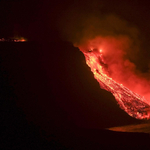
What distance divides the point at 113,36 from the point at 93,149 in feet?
54.6

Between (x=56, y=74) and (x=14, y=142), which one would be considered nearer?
(x=14, y=142)

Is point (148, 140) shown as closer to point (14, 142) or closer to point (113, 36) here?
point (14, 142)

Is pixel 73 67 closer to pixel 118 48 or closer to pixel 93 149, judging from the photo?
pixel 93 149

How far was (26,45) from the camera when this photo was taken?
29.6ft

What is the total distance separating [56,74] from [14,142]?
168 inches

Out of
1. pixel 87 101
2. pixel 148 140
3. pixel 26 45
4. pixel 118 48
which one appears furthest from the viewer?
pixel 118 48

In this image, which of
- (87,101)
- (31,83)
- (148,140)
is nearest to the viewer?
(148,140)

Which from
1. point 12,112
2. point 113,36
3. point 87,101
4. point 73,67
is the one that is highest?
point 113,36

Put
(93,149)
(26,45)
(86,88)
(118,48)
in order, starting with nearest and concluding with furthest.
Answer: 1. (93,149)
2. (86,88)
3. (26,45)
4. (118,48)

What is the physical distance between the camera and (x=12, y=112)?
18.6 ft

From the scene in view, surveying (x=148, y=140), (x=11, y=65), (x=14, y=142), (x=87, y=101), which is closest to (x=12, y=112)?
(x=14, y=142)

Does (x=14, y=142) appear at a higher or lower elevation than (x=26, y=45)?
lower

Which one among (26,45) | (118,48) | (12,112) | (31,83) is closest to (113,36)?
(118,48)

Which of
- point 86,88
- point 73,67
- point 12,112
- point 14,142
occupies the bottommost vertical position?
point 14,142
